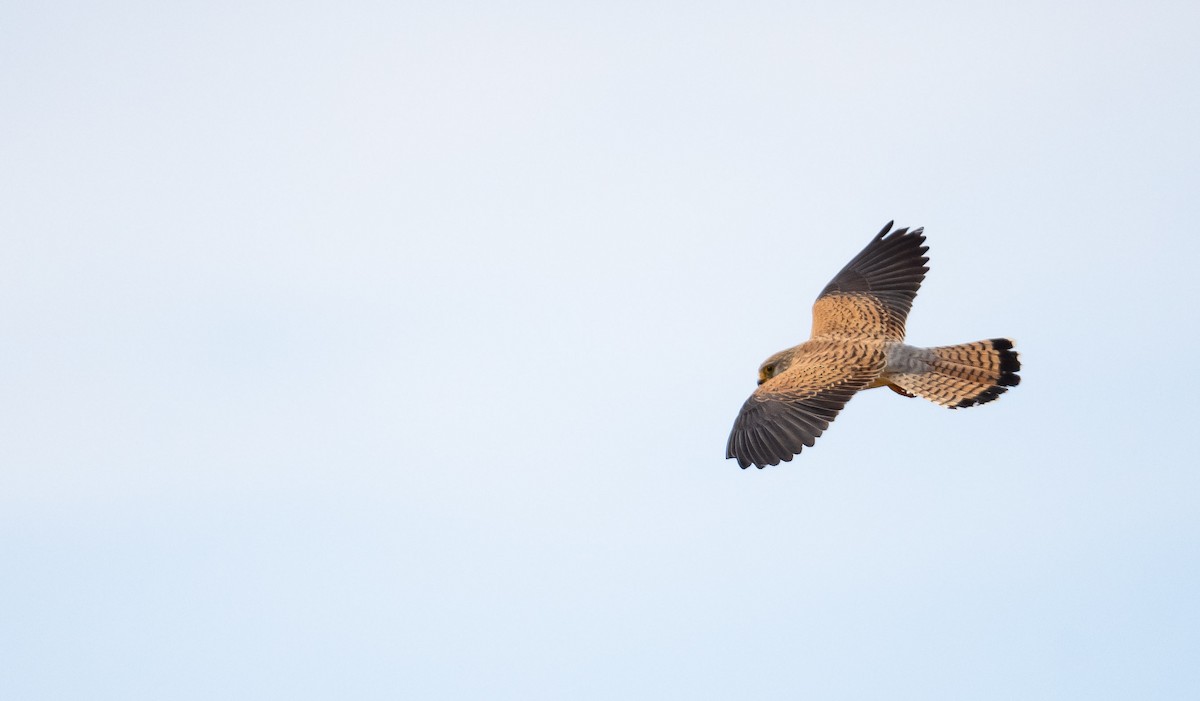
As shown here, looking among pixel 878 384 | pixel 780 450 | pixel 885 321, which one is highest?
pixel 885 321

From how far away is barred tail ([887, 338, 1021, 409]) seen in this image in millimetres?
14289

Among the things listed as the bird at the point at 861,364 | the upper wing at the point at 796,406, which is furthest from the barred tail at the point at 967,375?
the upper wing at the point at 796,406

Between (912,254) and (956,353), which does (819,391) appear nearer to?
(956,353)

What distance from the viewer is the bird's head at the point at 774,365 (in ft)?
49.1

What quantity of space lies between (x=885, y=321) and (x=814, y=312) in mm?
949

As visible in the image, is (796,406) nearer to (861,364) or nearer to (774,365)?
(861,364)

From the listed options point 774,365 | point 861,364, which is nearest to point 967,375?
point 861,364

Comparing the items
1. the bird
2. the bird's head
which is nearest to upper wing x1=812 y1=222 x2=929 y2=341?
the bird

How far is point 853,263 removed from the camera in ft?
55.2

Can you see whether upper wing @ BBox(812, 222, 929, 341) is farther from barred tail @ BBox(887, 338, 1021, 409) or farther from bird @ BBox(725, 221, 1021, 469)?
barred tail @ BBox(887, 338, 1021, 409)

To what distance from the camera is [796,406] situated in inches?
538

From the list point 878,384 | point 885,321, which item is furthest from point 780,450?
point 885,321

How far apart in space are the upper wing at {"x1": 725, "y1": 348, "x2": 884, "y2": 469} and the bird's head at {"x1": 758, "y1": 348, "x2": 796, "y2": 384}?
0.27 m

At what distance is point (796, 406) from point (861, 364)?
3.69 feet
